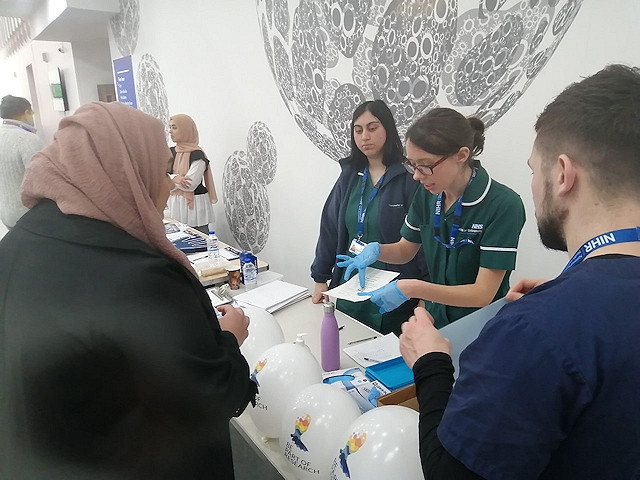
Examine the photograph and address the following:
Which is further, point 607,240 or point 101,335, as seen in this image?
point 101,335

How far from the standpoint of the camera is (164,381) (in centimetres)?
83

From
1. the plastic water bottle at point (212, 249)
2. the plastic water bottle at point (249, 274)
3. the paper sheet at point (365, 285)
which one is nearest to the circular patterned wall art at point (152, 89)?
the plastic water bottle at point (212, 249)

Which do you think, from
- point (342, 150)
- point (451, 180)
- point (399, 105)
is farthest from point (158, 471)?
point (342, 150)

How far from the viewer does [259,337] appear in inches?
52.7

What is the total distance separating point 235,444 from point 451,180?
1.10 metres

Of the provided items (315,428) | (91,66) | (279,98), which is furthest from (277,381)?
(91,66)

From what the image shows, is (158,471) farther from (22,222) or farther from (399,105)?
(399,105)

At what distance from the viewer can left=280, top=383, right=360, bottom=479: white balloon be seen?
94cm

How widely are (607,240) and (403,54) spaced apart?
1.90 meters

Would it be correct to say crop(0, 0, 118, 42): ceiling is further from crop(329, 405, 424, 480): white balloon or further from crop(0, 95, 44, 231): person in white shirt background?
crop(329, 405, 424, 480): white balloon

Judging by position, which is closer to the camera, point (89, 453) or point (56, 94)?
point (89, 453)

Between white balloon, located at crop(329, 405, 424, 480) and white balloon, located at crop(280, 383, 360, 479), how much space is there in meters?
0.04

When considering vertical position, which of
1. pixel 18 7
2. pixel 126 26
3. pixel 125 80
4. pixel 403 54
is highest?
pixel 18 7

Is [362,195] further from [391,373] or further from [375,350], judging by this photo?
[391,373]
